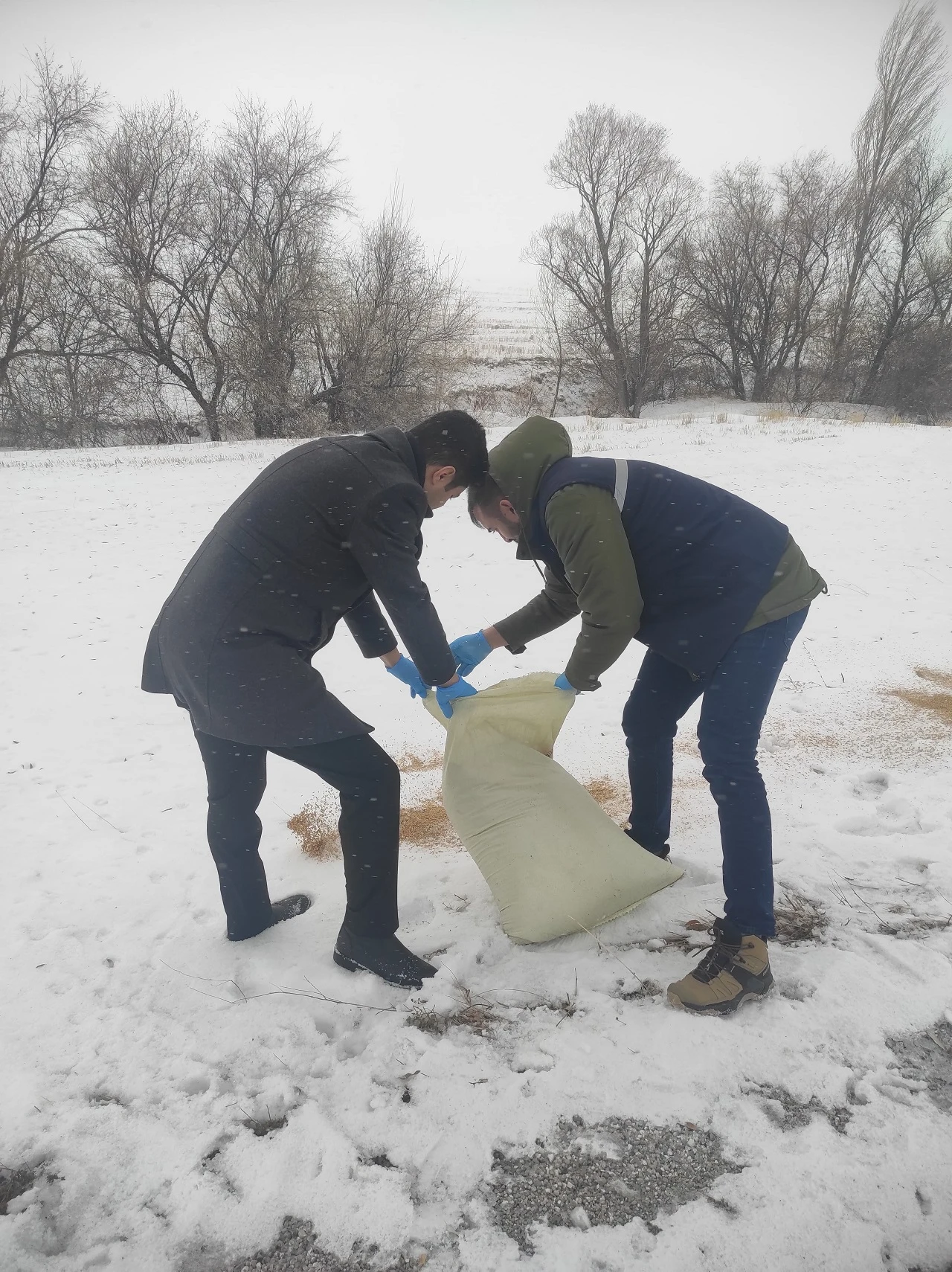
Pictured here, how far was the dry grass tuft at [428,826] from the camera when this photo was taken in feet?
9.33

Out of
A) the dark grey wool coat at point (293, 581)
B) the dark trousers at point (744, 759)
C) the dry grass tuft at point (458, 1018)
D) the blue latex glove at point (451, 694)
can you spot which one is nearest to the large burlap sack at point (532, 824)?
the blue latex glove at point (451, 694)

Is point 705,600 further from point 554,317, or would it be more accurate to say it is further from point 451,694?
point 554,317

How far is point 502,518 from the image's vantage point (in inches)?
78.8

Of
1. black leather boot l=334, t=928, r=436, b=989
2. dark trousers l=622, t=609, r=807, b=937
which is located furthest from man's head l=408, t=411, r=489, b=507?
black leather boot l=334, t=928, r=436, b=989

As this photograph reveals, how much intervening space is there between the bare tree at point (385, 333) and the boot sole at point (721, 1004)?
53.6ft

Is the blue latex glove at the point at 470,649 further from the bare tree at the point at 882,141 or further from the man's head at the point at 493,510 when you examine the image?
the bare tree at the point at 882,141

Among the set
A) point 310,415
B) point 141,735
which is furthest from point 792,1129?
point 310,415

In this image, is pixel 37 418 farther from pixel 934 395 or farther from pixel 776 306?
pixel 934 395

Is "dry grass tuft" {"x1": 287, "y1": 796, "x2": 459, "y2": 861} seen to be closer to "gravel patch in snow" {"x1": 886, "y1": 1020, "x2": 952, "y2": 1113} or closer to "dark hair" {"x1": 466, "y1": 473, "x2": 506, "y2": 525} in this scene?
"dark hair" {"x1": 466, "y1": 473, "x2": 506, "y2": 525}

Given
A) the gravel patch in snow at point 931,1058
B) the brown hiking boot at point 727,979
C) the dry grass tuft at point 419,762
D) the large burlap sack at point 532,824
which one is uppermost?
the large burlap sack at point 532,824

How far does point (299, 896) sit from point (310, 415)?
1549 centimetres

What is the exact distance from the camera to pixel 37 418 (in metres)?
16.9

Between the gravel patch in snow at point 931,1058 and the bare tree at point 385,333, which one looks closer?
the gravel patch in snow at point 931,1058

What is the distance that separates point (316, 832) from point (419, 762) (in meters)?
0.82
